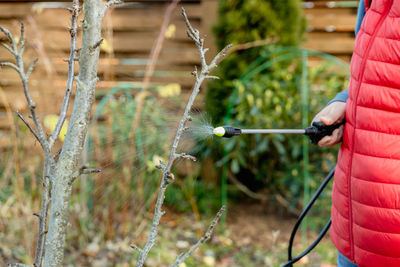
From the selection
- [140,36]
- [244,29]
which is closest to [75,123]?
[244,29]

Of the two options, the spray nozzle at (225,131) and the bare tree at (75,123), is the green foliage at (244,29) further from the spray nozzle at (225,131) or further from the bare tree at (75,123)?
the bare tree at (75,123)

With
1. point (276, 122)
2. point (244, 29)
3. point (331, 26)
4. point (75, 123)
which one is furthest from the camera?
point (331, 26)

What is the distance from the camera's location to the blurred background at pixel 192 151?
2.51 metres

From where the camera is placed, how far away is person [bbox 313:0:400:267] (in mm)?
1023

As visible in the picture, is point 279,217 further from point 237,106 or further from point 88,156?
point 88,156

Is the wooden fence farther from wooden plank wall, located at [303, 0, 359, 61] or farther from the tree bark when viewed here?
the tree bark

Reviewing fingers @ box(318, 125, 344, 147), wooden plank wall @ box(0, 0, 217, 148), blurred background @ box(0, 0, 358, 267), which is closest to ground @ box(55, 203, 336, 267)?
blurred background @ box(0, 0, 358, 267)

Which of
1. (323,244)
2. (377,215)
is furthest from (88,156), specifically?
(377,215)

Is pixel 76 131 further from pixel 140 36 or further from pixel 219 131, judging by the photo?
pixel 140 36

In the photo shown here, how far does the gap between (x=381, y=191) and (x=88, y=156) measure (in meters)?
1.94

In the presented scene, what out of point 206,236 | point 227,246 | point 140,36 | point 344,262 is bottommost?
point 227,246

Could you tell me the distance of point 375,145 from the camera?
104 centimetres

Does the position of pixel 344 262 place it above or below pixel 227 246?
above

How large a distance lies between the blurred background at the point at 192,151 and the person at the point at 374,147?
43.6 inches
